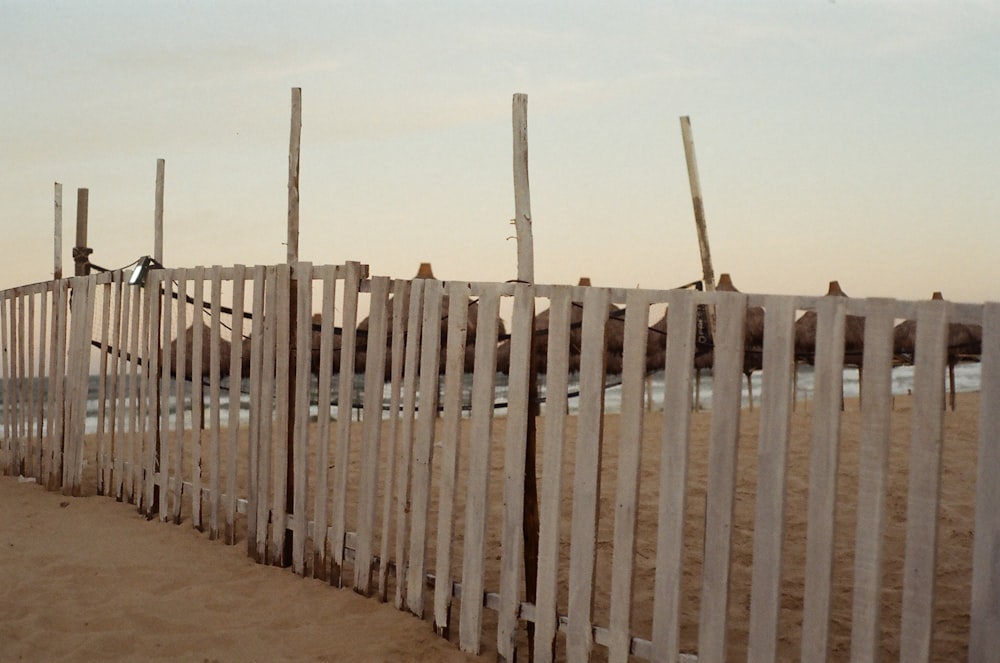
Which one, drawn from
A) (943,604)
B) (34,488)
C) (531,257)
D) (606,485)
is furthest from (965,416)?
(34,488)

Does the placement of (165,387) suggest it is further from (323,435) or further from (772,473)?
(772,473)

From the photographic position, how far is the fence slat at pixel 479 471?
452 centimetres

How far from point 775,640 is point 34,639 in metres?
3.75

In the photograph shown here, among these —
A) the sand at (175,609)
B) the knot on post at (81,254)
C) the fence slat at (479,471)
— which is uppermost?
the knot on post at (81,254)

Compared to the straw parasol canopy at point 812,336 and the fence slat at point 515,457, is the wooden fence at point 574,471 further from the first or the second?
the straw parasol canopy at point 812,336

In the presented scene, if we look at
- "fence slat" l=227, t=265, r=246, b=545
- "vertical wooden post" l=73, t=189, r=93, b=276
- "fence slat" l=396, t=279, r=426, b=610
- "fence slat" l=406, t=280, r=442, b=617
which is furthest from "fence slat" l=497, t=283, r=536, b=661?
"vertical wooden post" l=73, t=189, r=93, b=276

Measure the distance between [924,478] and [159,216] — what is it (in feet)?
22.5

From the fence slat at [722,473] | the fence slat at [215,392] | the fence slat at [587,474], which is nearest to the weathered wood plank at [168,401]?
the fence slat at [215,392]

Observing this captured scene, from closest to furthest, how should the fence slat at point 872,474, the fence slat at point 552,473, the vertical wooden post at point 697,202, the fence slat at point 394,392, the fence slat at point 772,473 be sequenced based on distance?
the fence slat at point 872,474, the fence slat at point 772,473, the fence slat at point 552,473, the fence slat at point 394,392, the vertical wooden post at point 697,202

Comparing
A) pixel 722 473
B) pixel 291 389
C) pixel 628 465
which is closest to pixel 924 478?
pixel 722 473

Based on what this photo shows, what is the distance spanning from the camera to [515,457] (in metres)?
4.42

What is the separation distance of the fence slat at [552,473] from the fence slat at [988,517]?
1.65m

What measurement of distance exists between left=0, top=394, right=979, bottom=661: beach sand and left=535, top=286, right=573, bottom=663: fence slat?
0.47m

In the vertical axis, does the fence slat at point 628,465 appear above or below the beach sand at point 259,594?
above
